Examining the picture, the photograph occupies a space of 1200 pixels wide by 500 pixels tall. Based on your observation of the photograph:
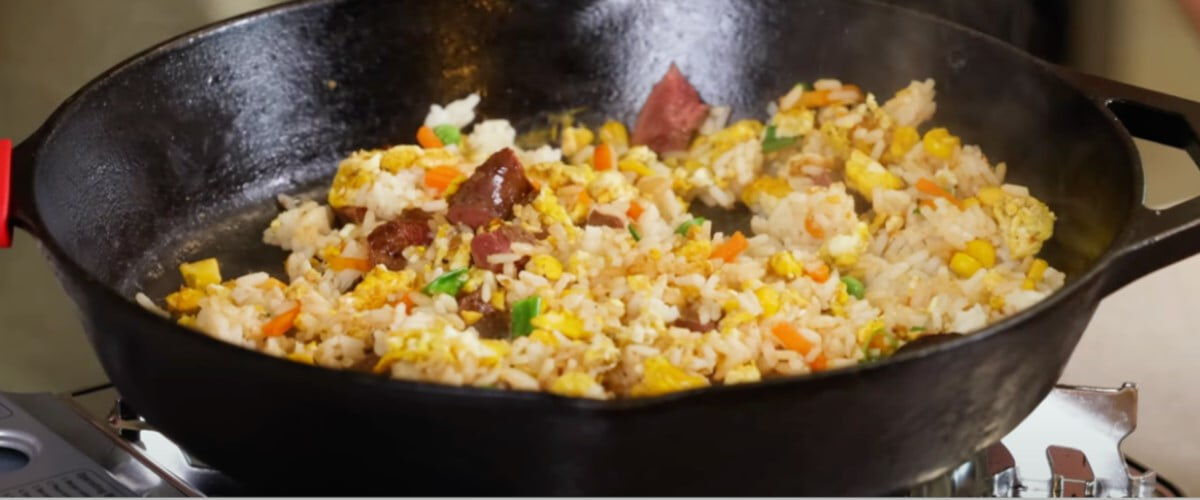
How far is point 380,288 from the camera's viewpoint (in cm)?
173

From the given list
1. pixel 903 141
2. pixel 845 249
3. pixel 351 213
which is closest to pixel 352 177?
pixel 351 213

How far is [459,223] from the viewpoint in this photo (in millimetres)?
1905

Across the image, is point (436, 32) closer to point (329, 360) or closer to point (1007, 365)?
point (329, 360)

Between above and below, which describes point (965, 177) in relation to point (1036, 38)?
below

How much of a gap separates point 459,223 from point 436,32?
0.44m

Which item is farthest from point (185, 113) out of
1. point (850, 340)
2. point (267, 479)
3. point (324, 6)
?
point (850, 340)

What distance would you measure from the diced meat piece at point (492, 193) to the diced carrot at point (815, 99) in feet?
1.74

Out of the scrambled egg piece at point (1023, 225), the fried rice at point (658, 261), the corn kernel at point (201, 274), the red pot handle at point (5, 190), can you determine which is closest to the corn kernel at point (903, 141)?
the fried rice at point (658, 261)

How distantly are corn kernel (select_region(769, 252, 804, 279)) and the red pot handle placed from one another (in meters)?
0.97

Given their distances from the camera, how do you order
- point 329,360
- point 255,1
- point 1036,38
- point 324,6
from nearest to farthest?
point 329,360, point 324,6, point 255,1, point 1036,38

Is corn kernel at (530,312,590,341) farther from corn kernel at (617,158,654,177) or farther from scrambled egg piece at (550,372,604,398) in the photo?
corn kernel at (617,158,654,177)

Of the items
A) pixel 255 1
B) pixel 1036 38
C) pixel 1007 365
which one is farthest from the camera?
pixel 1036 38

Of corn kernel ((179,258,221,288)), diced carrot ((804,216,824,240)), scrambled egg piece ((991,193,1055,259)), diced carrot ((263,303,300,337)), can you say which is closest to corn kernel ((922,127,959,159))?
scrambled egg piece ((991,193,1055,259))

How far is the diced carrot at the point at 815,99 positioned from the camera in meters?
2.16
